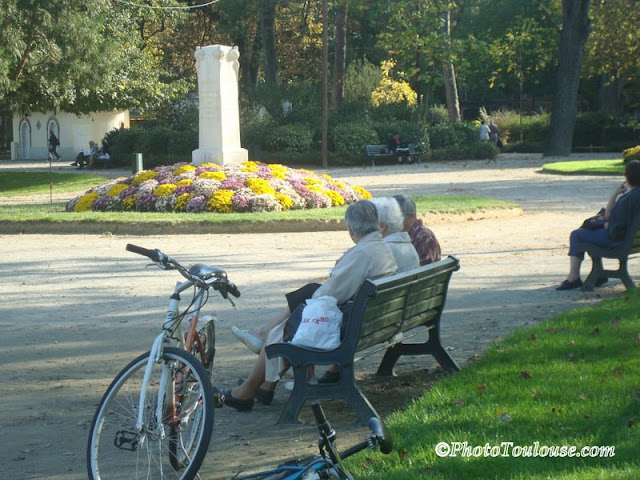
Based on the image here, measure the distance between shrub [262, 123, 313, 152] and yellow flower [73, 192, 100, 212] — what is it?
71.6 ft

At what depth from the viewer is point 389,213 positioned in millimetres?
6910

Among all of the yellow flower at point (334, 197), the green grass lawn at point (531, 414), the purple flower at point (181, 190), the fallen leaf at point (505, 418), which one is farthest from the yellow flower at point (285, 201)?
the fallen leaf at point (505, 418)

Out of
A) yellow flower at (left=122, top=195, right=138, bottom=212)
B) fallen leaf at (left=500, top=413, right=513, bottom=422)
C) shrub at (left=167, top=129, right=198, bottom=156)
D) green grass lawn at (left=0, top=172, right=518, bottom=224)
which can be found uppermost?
shrub at (left=167, top=129, right=198, bottom=156)

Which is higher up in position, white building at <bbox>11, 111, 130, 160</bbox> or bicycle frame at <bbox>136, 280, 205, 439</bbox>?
white building at <bbox>11, 111, 130, 160</bbox>

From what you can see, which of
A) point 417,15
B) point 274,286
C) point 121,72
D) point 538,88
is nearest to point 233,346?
point 274,286

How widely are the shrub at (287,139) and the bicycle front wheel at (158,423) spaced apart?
1516 inches

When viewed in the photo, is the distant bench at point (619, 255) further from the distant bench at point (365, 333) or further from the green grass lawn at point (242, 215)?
the green grass lawn at point (242, 215)

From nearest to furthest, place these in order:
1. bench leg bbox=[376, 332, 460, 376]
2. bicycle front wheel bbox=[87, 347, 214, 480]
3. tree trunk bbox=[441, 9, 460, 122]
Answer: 1. bicycle front wheel bbox=[87, 347, 214, 480]
2. bench leg bbox=[376, 332, 460, 376]
3. tree trunk bbox=[441, 9, 460, 122]

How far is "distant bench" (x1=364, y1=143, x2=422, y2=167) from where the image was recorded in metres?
43.0

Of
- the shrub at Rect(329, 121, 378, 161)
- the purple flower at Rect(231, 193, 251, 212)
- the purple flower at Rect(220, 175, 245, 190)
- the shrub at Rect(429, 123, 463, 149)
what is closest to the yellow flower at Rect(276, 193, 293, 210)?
the purple flower at Rect(231, 193, 251, 212)

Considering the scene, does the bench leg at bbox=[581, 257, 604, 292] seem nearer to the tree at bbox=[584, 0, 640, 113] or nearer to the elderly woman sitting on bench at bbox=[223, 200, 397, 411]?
the elderly woman sitting on bench at bbox=[223, 200, 397, 411]

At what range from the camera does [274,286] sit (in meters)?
11.2

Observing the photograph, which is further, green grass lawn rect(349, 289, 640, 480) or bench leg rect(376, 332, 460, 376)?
bench leg rect(376, 332, 460, 376)

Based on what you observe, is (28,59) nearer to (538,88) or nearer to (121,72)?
(121,72)
